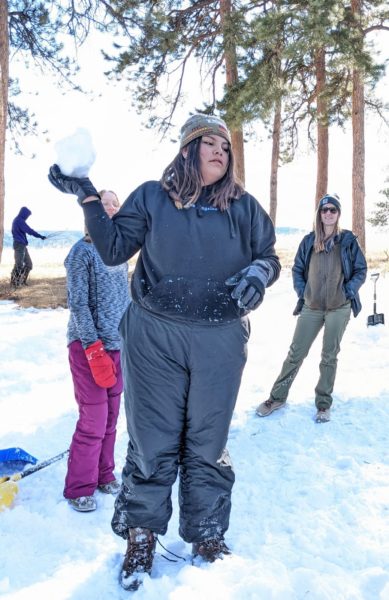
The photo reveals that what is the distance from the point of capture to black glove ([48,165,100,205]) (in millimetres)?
2188

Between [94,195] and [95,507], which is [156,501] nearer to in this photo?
[95,507]

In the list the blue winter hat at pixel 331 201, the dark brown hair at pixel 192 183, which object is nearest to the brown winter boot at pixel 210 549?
the dark brown hair at pixel 192 183

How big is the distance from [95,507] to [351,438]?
88.0 inches

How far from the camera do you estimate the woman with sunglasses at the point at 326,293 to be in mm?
4660

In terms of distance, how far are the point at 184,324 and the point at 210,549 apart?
1.08 meters

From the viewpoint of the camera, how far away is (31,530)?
2779mm

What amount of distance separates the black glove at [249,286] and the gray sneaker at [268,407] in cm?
280

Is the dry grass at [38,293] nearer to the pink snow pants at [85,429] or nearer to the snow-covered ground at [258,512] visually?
the snow-covered ground at [258,512]

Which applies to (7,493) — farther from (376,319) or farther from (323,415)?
(376,319)

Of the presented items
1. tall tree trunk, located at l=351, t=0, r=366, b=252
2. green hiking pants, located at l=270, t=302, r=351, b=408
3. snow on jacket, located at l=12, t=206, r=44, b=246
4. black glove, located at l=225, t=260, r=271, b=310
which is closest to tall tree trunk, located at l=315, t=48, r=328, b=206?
tall tree trunk, located at l=351, t=0, r=366, b=252

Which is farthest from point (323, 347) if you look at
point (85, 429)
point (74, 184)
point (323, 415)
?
point (74, 184)

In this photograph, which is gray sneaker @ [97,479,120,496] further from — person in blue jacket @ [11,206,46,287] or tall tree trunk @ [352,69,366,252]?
tall tree trunk @ [352,69,366,252]

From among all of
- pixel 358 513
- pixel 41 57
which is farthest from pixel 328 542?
pixel 41 57

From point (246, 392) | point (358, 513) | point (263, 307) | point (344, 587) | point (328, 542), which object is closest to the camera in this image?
point (344, 587)
